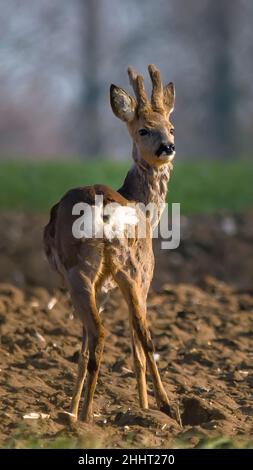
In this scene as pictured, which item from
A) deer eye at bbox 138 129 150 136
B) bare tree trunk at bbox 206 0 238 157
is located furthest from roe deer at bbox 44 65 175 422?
bare tree trunk at bbox 206 0 238 157

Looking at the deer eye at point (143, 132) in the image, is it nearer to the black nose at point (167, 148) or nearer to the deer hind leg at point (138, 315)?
the black nose at point (167, 148)

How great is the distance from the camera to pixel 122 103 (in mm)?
8633

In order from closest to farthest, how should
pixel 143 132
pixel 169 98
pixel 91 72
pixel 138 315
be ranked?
pixel 138 315, pixel 143 132, pixel 169 98, pixel 91 72

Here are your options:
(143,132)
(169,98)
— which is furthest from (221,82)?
(143,132)

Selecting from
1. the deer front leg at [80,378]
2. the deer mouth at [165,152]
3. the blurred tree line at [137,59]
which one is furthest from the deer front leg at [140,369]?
the blurred tree line at [137,59]

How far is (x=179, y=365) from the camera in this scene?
9.61 meters

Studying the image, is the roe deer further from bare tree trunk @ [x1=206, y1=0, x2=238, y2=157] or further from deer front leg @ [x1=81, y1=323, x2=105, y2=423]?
bare tree trunk @ [x1=206, y1=0, x2=238, y2=157]

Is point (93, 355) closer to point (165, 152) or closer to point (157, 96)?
point (165, 152)

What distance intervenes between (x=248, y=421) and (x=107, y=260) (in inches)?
58.2

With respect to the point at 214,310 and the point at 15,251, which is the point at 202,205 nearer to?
the point at 15,251

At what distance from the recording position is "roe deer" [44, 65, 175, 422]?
743cm

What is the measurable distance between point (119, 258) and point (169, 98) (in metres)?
1.74

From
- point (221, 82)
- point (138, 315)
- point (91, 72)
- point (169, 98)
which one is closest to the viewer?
point (138, 315)
